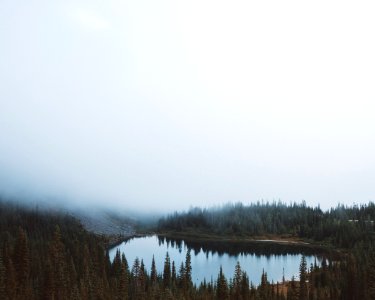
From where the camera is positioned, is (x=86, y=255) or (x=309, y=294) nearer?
(x=309, y=294)

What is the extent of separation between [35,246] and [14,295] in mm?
107242

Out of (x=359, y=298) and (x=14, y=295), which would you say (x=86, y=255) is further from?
(x=359, y=298)

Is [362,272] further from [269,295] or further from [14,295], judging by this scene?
[14,295]

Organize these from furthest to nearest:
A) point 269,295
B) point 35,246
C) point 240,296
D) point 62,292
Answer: point 35,246
point 269,295
point 240,296
point 62,292

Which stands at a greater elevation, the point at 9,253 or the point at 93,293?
the point at 9,253

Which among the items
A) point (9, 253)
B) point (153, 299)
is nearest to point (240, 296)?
point (153, 299)

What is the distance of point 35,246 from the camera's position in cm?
19025

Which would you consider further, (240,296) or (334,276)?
(334,276)

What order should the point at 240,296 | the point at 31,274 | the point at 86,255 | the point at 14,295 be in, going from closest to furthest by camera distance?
the point at 14,295 < the point at 240,296 < the point at 31,274 < the point at 86,255

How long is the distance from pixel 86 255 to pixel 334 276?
9948 cm

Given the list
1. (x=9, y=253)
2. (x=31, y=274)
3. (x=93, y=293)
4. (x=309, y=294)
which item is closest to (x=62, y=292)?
(x=93, y=293)

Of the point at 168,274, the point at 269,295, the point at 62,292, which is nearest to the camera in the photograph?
the point at 62,292

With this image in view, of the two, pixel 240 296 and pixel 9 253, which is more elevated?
pixel 9 253

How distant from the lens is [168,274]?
156m
